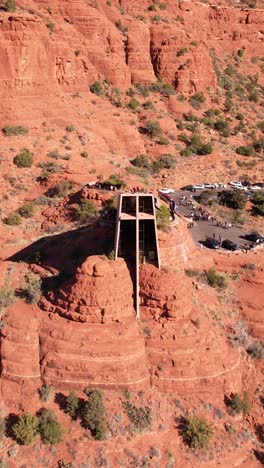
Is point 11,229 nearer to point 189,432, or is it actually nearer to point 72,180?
point 72,180

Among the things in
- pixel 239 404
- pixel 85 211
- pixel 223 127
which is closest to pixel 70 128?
pixel 85 211

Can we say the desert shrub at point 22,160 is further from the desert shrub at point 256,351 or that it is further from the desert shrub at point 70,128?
the desert shrub at point 256,351

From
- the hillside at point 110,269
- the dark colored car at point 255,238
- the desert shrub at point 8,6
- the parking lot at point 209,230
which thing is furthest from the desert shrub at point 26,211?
the desert shrub at point 8,6

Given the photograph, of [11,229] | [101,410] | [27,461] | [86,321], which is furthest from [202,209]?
[27,461]

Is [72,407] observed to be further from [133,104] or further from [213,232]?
[133,104]

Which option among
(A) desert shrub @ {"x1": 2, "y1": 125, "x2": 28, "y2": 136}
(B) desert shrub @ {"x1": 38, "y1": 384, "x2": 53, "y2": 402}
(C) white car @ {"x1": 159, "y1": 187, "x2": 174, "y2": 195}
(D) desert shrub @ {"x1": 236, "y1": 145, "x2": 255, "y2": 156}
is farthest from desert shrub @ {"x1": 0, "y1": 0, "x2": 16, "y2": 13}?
(B) desert shrub @ {"x1": 38, "y1": 384, "x2": 53, "y2": 402}

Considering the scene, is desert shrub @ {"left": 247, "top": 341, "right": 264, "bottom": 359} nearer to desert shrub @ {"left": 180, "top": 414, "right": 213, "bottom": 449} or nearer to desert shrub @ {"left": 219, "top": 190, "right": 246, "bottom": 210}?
desert shrub @ {"left": 180, "top": 414, "right": 213, "bottom": 449}
